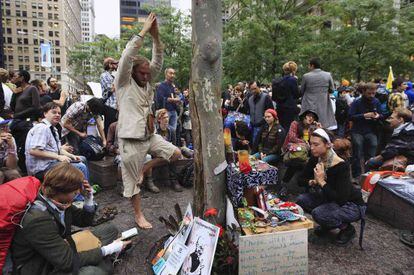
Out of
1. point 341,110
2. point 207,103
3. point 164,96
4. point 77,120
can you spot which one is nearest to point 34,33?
point 164,96

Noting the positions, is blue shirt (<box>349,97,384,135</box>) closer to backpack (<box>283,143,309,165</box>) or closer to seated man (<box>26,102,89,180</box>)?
backpack (<box>283,143,309,165</box>)

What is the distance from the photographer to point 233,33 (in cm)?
1773

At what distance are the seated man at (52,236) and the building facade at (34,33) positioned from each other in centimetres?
10645

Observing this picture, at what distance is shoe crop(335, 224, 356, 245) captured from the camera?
3668 millimetres

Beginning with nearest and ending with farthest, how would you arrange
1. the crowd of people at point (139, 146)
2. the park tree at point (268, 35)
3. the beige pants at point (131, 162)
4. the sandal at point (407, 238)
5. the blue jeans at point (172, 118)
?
the crowd of people at point (139, 146), the sandal at point (407, 238), the beige pants at point (131, 162), the blue jeans at point (172, 118), the park tree at point (268, 35)

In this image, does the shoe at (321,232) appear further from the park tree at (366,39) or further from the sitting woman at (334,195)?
the park tree at (366,39)

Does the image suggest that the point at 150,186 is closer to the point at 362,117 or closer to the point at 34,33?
the point at 362,117

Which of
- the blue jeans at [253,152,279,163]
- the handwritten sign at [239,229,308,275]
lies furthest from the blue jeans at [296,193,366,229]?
the blue jeans at [253,152,279,163]

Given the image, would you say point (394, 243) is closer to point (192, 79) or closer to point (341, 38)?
point (192, 79)

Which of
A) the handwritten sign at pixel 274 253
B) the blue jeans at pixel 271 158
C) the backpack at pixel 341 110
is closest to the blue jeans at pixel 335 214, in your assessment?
the handwritten sign at pixel 274 253

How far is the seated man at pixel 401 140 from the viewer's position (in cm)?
493

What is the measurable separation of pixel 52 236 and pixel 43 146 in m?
2.16

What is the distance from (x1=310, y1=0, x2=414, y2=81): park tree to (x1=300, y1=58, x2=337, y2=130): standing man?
10734 mm

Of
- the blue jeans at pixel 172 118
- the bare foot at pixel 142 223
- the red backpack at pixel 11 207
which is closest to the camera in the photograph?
the red backpack at pixel 11 207
